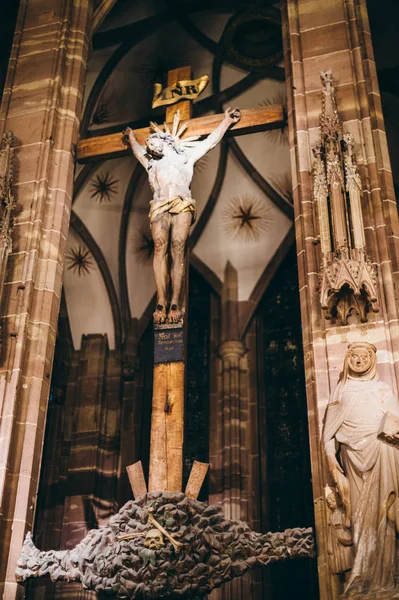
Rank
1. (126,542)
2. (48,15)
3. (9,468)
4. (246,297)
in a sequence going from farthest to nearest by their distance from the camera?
(246,297)
(48,15)
(9,468)
(126,542)

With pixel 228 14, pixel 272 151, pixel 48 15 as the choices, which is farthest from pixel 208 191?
pixel 48 15

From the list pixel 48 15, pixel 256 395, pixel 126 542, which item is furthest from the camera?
pixel 256 395

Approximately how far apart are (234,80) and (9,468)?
8.10 m

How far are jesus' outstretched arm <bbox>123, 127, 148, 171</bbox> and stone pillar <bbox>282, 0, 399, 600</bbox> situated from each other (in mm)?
1588

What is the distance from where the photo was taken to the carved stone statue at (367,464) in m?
5.68

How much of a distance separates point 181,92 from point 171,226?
71.7 inches

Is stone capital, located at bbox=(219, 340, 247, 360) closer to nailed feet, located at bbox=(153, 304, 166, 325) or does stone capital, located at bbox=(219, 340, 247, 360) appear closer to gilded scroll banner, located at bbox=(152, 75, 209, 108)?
gilded scroll banner, located at bbox=(152, 75, 209, 108)

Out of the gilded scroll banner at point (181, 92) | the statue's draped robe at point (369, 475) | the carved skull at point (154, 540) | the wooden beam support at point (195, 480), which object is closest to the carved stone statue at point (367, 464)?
the statue's draped robe at point (369, 475)

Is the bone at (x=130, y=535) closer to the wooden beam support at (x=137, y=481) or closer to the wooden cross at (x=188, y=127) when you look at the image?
the wooden beam support at (x=137, y=481)

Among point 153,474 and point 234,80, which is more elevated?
point 234,80

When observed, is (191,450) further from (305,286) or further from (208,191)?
(305,286)

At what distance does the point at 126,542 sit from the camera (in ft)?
21.1

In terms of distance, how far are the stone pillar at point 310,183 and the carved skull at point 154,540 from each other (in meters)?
1.23

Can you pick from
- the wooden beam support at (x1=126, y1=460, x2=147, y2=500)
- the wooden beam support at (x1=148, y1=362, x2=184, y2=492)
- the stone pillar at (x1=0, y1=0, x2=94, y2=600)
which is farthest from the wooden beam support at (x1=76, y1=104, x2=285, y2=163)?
the wooden beam support at (x1=126, y1=460, x2=147, y2=500)
